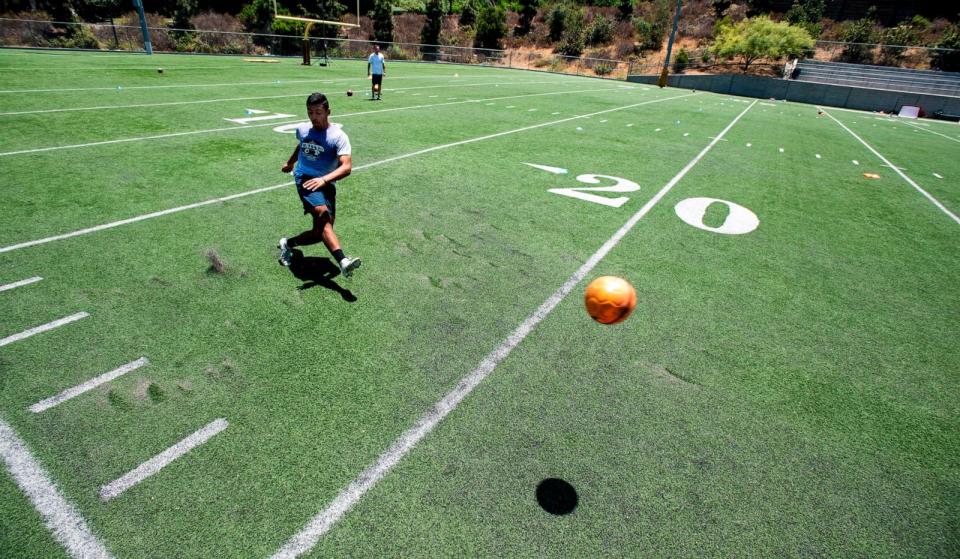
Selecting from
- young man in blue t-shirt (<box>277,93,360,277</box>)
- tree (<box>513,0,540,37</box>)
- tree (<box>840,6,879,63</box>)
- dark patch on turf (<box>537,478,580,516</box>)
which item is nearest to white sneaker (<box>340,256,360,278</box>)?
young man in blue t-shirt (<box>277,93,360,277</box>)

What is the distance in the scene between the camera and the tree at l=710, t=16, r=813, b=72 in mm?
43938

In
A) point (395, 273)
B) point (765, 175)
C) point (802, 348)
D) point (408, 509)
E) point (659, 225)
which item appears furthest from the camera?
point (765, 175)

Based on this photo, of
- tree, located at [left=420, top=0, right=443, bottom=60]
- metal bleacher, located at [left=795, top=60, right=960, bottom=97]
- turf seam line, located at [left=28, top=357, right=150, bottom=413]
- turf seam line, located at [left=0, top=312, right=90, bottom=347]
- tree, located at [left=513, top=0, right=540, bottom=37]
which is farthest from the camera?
tree, located at [left=513, top=0, right=540, bottom=37]

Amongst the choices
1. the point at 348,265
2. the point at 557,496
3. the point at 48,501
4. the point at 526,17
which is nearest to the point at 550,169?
the point at 348,265

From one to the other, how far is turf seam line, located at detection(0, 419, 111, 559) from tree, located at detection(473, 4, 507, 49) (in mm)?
68170

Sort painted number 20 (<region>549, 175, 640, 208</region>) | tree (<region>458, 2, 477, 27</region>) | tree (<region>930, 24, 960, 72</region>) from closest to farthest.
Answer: painted number 20 (<region>549, 175, 640, 208</region>) → tree (<region>930, 24, 960, 72</region>) → tree (<region>458, 2, 477, 27</region>)

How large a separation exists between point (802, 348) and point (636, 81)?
48919 millimetres

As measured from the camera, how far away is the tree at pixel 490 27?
61406 millimetres

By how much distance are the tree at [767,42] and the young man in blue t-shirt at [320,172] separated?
5219 centimetres

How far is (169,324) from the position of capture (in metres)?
4.17

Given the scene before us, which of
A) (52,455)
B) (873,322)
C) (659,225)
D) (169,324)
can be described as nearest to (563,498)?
(52,455)

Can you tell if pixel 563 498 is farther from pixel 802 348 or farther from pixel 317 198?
pixel 317 198

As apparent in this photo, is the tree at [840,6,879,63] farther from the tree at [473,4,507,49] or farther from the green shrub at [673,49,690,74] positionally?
the tree at [473,4,507,49]

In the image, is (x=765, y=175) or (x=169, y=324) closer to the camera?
(x=169, y=324)
